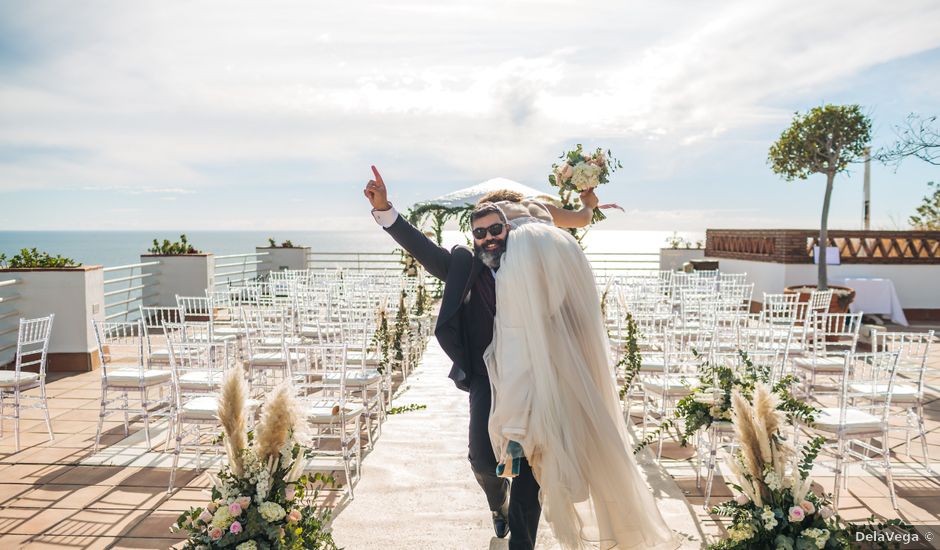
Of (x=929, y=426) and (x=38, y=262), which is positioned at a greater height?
(x=38, y=262)

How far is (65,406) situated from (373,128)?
10.4 meters

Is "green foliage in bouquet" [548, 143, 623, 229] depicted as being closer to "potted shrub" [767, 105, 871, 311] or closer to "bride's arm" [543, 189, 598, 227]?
"bride's arm" [543, 189, 598, 227]

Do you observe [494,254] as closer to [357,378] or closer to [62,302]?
[357,378]

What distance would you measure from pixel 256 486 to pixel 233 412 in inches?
9.9

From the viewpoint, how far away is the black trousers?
229 centimetres

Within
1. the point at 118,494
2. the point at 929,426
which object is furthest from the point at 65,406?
the point at 929,426

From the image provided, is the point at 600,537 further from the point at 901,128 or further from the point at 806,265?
the point at 806,265

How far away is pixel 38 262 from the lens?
7.48m

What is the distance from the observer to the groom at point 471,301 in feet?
7.77

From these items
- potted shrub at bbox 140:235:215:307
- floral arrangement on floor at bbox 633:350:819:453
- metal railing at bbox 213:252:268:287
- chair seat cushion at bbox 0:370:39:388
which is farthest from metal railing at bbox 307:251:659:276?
floral arrangement on floor at bbox 633:350:819:453

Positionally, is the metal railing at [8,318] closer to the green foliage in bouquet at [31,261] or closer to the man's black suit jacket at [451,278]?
the green foliage in bouquet at [31,261]

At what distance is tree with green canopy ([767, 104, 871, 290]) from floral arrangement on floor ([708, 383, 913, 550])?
9682 mm

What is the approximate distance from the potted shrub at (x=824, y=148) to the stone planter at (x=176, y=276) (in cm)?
1047

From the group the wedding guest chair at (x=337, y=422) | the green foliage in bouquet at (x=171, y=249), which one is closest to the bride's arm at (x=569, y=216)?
the wedding guest chair at (x=337, y=422)
